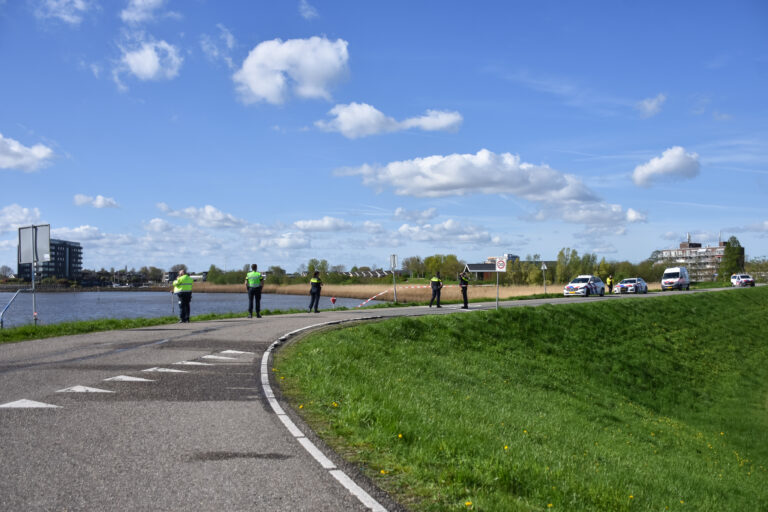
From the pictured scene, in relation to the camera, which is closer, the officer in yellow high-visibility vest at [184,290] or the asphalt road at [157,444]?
the asphalt road at [157,444]

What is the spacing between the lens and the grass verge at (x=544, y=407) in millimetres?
6055

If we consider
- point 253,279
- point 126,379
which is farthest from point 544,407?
point 253,279

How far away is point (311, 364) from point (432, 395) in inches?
94.0

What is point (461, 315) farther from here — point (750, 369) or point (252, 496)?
point (252, 496)

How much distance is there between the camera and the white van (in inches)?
2315

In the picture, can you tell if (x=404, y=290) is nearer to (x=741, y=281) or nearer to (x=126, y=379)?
(x=741, y=281)

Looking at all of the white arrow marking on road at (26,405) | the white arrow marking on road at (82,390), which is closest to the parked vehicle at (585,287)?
the white arrow marking on road at (82,390)

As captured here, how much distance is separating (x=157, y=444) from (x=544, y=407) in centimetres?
1015

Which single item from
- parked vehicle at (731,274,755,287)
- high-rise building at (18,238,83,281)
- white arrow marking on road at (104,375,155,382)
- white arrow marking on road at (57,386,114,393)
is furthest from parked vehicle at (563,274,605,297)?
high-rise building at (18,238,83,281)

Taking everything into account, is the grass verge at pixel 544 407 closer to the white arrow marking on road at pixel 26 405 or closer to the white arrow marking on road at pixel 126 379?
the white arrow marking on road at pixel 126 379

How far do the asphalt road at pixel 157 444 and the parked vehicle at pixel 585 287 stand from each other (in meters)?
37.5

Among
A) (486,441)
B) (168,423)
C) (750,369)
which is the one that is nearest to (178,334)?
(168,423)

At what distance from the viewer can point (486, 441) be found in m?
7.52

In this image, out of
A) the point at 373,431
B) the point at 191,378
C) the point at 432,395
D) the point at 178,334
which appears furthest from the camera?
the point at 178,334
